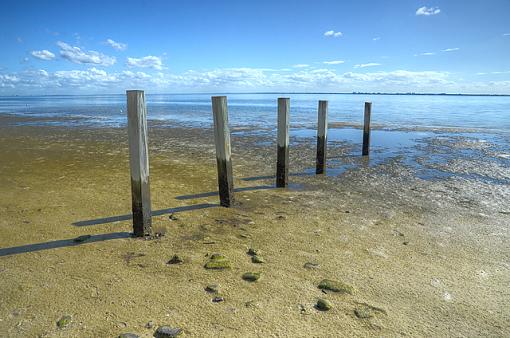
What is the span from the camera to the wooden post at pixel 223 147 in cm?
693

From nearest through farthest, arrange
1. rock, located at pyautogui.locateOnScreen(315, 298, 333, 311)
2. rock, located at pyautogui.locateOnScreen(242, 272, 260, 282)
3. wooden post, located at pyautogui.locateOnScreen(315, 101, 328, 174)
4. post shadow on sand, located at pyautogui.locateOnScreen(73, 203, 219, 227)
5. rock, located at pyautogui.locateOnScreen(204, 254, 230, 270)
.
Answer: rock, located at pyautogui.locateOnScreen(315, 298, 333, 311) < rock, located at pyautogui.locateOnScreen(242, 272, 260, 282) < rock, located at pyautogui.locateOnScreen(204, 254, 230, 270) < post shadow on sand, located at pyautogui.locateOnScreen(73, 203, 219, 227) < wooden post, located at pyautogui.locateOnScreen(315, 101, 328, 174)

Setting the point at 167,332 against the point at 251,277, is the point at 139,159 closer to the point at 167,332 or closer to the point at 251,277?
the point at 251,277

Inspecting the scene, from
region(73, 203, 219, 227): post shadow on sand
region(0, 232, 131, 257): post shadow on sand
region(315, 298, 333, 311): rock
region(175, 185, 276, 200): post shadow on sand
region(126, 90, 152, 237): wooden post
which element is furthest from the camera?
region(175, 185, 276, 200): post shadow on sand

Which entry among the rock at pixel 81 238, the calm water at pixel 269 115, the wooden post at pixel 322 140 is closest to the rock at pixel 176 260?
the rock at pixel 81 238

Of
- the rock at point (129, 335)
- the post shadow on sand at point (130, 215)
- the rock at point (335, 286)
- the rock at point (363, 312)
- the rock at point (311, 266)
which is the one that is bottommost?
the rock at point (363, 312)

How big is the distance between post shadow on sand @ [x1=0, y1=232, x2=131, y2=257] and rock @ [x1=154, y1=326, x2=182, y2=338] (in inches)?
102

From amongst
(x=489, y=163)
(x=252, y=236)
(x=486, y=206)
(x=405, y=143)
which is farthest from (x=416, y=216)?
(x=405, y=143)

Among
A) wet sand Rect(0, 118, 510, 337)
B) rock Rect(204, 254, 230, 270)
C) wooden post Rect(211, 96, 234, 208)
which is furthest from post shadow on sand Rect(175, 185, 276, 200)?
rock Rect(204, 254, 230, 270)

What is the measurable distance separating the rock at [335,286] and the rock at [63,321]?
2711mm

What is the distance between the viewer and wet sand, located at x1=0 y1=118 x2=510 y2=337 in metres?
3.60

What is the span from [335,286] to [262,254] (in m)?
1.27

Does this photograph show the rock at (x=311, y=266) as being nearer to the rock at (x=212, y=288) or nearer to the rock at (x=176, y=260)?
the rock at (x=212, y=288)

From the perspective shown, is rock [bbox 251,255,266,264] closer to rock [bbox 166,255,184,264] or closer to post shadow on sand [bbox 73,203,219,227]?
rock [bbox 166,255,184,264]

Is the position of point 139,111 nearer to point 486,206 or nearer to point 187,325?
point 187,325
